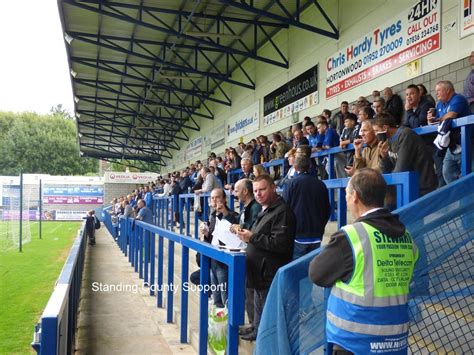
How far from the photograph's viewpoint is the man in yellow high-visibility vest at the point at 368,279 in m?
1.97

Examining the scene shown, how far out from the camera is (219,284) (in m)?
4.10

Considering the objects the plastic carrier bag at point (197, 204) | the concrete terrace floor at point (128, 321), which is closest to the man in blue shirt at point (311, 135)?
the concrete terrace floor at point (128, 321)

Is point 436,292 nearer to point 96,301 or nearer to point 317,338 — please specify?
point 317,338

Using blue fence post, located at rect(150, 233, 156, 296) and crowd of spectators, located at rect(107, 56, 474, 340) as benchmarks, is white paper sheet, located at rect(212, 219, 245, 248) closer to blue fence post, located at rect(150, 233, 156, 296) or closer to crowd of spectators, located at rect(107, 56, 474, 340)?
crowd of spectators, located at rect(107, 56, 474, 340)

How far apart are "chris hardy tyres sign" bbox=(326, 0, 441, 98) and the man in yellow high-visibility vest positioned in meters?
6.45

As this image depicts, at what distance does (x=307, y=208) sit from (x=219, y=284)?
992 mm

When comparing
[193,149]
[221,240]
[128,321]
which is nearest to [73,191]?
[193,149]

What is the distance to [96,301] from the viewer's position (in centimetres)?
700

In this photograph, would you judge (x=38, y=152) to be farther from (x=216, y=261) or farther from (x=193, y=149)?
(x=216, y=261)

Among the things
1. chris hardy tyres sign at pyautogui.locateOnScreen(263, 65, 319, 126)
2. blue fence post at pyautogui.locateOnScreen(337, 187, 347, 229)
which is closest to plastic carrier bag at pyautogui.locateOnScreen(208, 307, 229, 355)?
blue fence post at pyautogui.locateOnScreen(337, 187, 347, 229)

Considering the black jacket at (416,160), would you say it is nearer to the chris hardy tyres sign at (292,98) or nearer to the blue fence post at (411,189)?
the blue fence post at (411,189)

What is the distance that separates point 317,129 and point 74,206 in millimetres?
→ 37265

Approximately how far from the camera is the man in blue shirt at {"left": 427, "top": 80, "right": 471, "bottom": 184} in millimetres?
4348

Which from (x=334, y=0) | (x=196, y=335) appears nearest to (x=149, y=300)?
(x=196, y=335)
